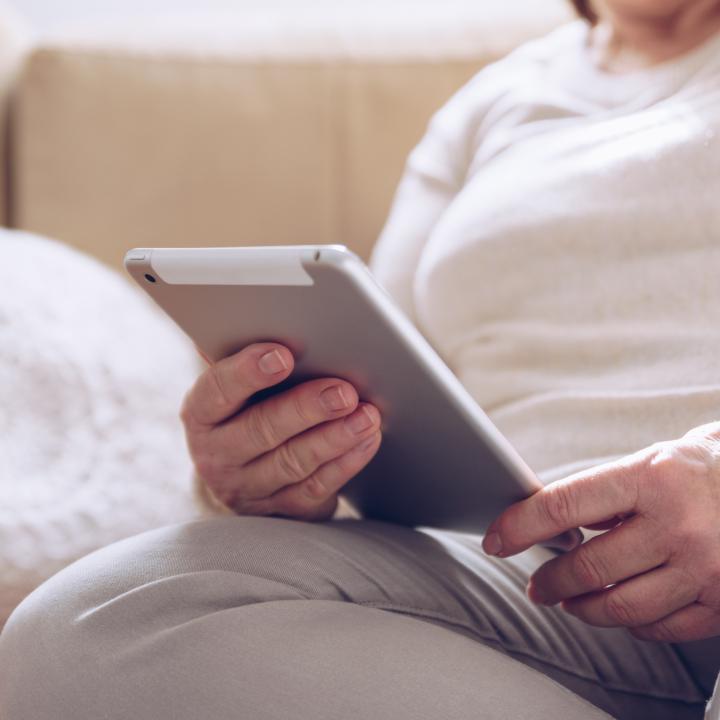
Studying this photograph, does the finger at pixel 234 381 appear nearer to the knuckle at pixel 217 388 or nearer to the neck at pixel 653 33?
the knuckle at pixel 217 388

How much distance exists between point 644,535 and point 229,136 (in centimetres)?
80

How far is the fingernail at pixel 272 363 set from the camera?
58 cm

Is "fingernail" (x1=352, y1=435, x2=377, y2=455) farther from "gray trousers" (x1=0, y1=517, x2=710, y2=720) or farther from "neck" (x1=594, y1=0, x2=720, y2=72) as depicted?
"neck" (x1=594, y1=0, x2=720, y2=72)

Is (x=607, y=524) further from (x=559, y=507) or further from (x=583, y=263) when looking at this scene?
(x=583, y=263)

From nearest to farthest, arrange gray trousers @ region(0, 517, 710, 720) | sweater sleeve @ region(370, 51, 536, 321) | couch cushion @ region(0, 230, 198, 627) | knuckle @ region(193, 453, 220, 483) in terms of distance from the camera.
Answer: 1. gray trousers @ region(0, 517, 710, 720)
2. knuckle @ region(193, 453, 220, 483)
3. couch cushion @ region(0, 230, 198, 627)
4. sweater sleeve @ region(370, 51, 536, 321)

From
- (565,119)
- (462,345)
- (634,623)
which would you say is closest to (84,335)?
(462,345)

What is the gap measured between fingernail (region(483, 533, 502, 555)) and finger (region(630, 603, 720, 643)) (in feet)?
0.31

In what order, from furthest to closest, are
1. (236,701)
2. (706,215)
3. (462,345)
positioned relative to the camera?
(462,345) < (706,215) < (236,701)

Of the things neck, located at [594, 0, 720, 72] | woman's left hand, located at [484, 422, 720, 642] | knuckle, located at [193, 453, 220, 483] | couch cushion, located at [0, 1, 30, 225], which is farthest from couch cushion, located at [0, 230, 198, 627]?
neck, located at [594, 0, 720, 72]

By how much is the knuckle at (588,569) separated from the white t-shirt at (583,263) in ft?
0.40

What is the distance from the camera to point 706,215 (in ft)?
2.34

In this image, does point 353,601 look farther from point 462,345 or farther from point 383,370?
point 462,345

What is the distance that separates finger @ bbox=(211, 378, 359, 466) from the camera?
1.91ft

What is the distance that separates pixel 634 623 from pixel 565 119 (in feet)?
1.51
